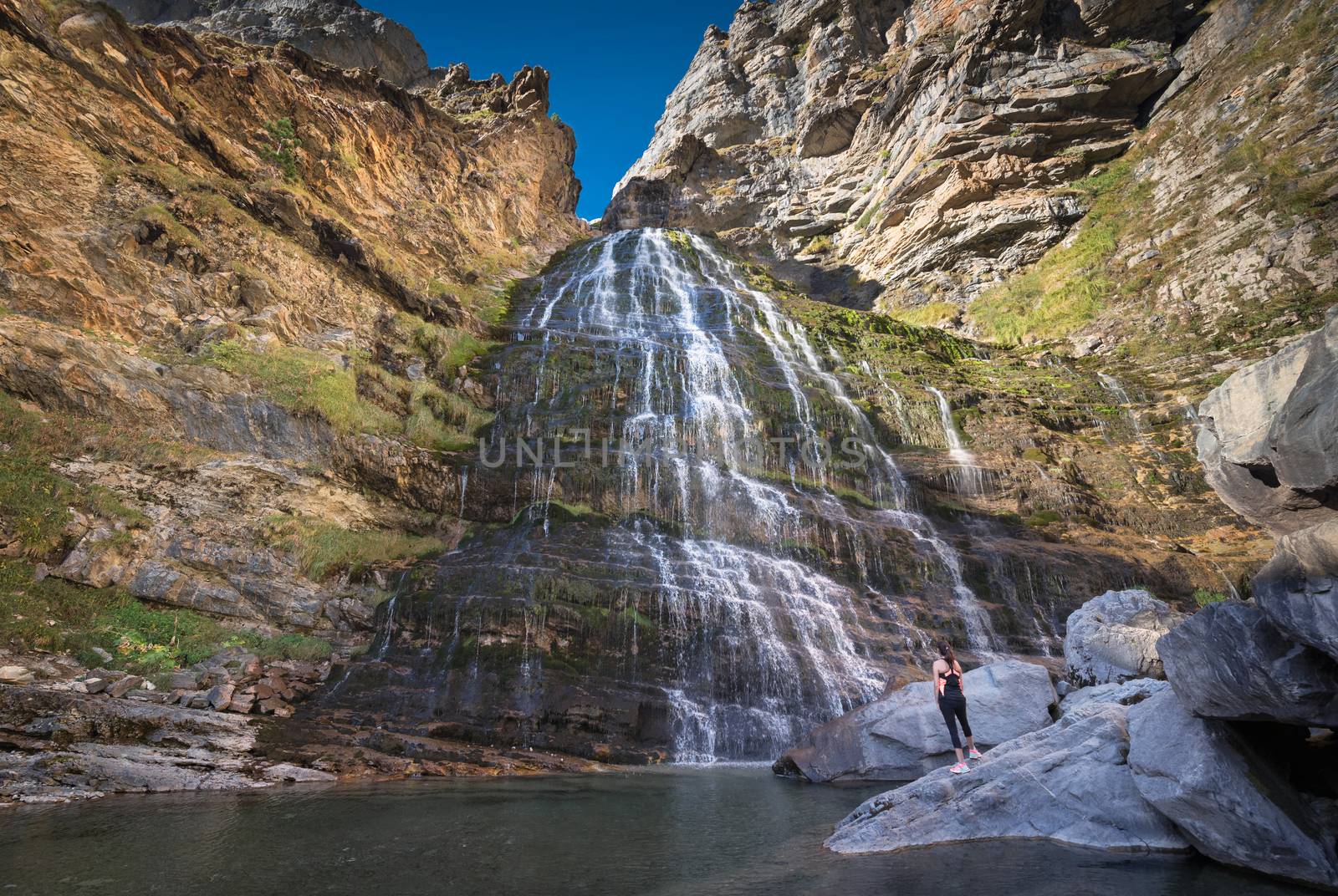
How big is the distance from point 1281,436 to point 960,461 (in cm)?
2044

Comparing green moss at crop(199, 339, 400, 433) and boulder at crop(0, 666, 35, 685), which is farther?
green moss at crop(199, 339, 400, 433)

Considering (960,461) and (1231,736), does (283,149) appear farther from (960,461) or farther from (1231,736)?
(1231,736)

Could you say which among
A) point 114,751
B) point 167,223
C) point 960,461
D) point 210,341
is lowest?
point 114,751

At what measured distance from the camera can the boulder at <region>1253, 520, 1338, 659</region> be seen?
3.86 meters

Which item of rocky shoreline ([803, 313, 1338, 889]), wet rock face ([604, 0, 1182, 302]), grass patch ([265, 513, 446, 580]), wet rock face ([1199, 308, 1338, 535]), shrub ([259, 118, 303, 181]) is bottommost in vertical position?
rocky shoreline ([803, 313, 1338, 889])

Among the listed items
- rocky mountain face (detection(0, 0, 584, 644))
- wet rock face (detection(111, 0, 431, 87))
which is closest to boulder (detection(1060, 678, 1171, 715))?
rocky mountain face (detection(0, 0, 584, 644))

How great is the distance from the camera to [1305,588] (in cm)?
404

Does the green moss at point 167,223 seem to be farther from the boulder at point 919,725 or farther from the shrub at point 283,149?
the boulder at point 919,725

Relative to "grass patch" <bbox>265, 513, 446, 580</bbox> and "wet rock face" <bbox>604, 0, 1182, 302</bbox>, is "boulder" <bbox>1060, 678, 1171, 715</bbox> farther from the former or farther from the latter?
"wet rock face" <bbox>604, 0, 1182, 302</bbox>

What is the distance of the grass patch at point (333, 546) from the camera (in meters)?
15.2

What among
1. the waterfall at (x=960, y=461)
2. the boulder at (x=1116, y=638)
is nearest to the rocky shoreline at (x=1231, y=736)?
the boulder at (x=1116, y=638)

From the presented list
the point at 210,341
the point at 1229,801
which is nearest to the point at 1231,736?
the point at 1229,801

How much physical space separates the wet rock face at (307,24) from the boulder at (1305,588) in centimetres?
7370

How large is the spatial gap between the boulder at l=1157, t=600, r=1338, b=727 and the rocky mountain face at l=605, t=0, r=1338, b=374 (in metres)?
25.7
